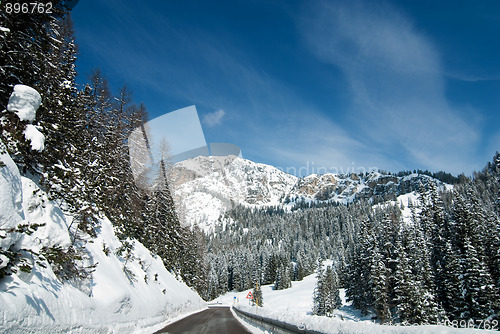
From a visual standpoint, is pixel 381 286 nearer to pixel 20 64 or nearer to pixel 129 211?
pixel 129 211

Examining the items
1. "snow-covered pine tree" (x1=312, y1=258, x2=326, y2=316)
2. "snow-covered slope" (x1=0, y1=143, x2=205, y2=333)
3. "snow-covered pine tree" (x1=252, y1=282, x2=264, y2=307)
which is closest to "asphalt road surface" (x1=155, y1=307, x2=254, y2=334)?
"snow-covered slope" (x1=0, y1=143, x2=205, y2=333)

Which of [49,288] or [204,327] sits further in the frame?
[204,327]

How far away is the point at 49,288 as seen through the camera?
23.1ft

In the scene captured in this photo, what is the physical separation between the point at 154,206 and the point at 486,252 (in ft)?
127

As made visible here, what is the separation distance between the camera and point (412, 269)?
110 ft

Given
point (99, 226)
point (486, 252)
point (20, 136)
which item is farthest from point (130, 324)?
point (486, 252)

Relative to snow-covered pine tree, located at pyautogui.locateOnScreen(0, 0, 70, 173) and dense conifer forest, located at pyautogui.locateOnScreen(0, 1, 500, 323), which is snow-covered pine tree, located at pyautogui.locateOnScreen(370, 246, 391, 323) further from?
snow-covered pine tree, located at pyautogui.locateOnScreen(0, 0, 70, 173)

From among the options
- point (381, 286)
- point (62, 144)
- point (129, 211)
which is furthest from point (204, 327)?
point (381, 286)

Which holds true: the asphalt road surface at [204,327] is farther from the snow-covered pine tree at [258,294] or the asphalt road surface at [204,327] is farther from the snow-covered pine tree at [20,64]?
the snow-covered pine tree at [258,294]

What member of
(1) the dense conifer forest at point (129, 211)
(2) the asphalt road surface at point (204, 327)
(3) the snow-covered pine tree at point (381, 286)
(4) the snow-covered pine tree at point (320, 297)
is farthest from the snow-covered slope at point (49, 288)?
(4) the snow-covered pine tree at point (320, 297)

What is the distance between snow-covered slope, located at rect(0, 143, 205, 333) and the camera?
568 centimetres

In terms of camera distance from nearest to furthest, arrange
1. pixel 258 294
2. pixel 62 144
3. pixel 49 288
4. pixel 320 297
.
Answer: pixel 49 288 → pixel 62 144 → pixel 258 294 → pixel 320 297

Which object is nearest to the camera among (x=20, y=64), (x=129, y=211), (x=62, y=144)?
(x=20, y=64)

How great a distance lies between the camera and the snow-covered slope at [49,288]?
5.68 metres
